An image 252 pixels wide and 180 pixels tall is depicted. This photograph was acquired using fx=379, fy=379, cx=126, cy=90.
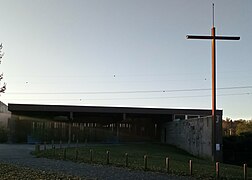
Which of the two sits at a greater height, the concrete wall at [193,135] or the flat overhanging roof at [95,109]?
the flat overhanging roof at [95,109]

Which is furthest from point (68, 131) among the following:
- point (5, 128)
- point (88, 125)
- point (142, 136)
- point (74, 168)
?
point (74, 168)

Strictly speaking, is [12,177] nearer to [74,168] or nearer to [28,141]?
[74,168]

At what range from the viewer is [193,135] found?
3766 cm

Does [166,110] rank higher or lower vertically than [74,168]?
higher

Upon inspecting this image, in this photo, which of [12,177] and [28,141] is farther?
Answer: [28,141]

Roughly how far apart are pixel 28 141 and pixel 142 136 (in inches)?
713

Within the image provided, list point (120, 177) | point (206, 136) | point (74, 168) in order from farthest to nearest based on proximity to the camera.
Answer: point (206, 136) < point (74, 168) < point (120, 177)

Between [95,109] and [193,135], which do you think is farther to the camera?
[95,109]

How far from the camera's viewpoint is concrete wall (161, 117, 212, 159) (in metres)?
32.9

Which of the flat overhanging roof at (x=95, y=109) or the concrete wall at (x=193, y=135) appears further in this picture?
the flat overhanging roof at (x=95, y=109)

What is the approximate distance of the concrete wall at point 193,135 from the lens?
32.9m

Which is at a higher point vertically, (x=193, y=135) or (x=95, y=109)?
(x=95, y=109)

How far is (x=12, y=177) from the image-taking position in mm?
14211

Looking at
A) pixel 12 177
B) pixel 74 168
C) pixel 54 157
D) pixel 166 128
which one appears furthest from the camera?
pixel 166 128
